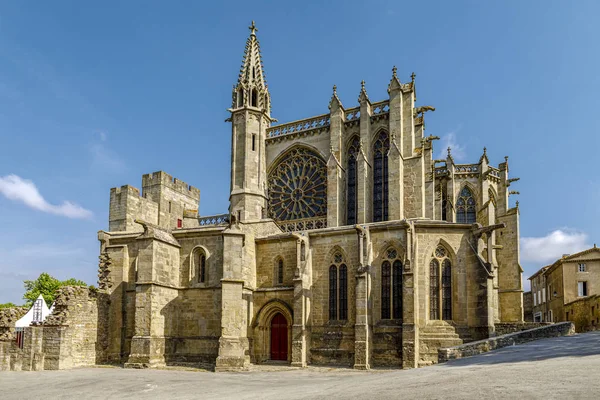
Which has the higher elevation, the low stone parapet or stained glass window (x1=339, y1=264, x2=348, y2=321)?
stained glass window (x1=339, y1=264, x2=348, y2=321)

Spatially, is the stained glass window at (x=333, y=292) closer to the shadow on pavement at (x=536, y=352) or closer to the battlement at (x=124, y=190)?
the shadow on pavement at (x=536, y=352)

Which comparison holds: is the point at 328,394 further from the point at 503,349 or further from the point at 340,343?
the point at 340,343

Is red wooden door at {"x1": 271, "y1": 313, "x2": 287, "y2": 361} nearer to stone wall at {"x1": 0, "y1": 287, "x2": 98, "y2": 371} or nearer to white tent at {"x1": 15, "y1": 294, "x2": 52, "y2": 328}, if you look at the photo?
stone wall at {"x1": 0, "y1": 287, "x2": 98, "y2": 371}

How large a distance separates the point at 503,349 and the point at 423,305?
15.1 ft

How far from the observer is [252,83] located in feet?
107

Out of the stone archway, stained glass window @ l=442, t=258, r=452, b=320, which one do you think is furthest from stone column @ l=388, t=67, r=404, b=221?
the stone archway

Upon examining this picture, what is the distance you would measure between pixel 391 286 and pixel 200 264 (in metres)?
8.61

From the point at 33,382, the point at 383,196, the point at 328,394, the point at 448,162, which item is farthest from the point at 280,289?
the point at 448,162

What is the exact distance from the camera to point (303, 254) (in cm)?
2369

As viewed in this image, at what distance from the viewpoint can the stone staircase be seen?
69.0 feet

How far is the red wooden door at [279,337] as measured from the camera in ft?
80.2

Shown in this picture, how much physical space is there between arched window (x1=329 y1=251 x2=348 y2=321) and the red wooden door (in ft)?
7.95

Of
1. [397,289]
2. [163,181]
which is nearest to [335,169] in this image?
[397,289]

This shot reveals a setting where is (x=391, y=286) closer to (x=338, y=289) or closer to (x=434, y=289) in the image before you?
(x=434, y=289)
